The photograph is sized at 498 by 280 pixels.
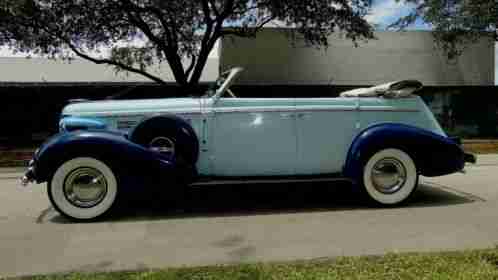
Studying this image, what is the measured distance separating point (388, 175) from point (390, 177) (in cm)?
5

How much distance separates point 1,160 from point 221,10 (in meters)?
8.44

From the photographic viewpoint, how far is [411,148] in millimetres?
5793

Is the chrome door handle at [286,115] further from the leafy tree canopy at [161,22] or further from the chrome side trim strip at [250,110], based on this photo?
the leafy tree canopy at [161,22]

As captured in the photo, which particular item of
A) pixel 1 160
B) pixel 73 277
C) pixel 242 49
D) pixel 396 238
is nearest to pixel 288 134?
pixel 396 238

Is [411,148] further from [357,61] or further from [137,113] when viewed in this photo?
[357,61]

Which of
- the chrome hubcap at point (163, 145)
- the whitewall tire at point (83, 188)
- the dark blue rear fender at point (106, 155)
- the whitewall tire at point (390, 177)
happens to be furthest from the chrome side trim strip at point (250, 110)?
the whitewall tire at point (83, 188)

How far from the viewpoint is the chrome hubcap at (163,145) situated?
5.37 meters

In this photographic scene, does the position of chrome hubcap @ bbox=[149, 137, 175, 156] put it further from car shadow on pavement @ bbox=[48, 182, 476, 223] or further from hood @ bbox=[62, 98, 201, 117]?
car shadow on pavement @ bbox=[48, 182, 476, 223]

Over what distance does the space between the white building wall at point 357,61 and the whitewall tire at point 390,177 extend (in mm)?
13630

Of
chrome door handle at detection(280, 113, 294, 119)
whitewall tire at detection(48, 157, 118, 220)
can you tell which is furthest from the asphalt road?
chrome door handle at detection(280, 113, 294, 119)

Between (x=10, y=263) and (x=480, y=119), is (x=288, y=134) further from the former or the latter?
(x=480, y=119)

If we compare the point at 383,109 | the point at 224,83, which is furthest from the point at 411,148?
the point at 224,83

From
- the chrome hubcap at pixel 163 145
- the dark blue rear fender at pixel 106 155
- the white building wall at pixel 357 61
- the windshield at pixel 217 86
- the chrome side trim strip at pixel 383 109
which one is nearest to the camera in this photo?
the dark blue rear fender at pixel 106 155

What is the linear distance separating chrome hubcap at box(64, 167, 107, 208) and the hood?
79cm
